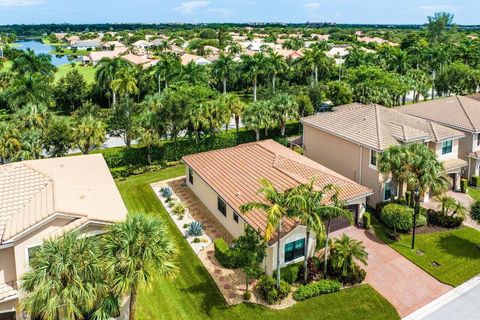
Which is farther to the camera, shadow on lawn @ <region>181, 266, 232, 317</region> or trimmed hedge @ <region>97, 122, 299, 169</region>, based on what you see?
trimmed hedge @ <region>97, 122, 299, 169</region>

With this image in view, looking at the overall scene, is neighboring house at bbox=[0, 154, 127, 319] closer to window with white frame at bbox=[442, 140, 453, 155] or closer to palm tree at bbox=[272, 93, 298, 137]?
palm tree at bbox=[272, 93, 298, 137]

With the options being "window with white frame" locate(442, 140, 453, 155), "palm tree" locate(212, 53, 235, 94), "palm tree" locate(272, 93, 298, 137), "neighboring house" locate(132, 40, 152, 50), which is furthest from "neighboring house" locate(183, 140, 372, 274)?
"neighboring house" locate(132, 40, 152, 50)

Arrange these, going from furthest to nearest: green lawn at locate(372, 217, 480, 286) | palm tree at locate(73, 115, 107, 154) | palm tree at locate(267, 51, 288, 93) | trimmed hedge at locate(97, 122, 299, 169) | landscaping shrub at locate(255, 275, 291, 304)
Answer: palm tree at locate(267, 51, 288, 93) → trimmed hedge at locate(97, 122, 299, 169) → palm tree at locate(73, 115, 107, 154) → green lawn at locate(372, 217, 480, 286) → landscaping shrub at locate(255, 275, 291, 304)

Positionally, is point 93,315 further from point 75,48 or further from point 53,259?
point 75,48

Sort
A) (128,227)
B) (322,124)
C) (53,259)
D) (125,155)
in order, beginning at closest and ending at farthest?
(53,259) → (128,227) → (322,124) → (125,155)

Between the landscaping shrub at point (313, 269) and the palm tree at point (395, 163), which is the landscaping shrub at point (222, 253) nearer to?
the landscaping shrub at point (313, 269)

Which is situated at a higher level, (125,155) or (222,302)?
(125,155)

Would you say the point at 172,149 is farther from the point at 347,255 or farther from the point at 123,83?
the point at 347,255

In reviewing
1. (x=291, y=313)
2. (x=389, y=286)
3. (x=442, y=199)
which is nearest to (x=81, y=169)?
(x=291, y=313)
